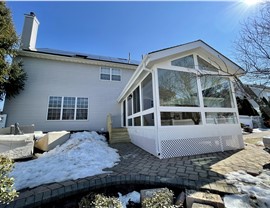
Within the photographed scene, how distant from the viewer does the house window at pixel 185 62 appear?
5.12 meters

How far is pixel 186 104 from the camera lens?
4887 millimetres

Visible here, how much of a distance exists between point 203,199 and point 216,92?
499cm

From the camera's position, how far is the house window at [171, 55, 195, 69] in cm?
512

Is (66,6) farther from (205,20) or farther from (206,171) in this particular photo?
(206,171)

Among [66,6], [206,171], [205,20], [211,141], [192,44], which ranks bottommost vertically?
[206,171]

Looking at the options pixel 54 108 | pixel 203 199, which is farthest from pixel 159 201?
pixel 54 108

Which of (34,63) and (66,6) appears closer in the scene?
(66,6)

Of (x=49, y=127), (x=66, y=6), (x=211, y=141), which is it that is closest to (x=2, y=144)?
(x=49, y=127)

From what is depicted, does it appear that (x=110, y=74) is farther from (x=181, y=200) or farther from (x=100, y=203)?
(x=181, y=200)

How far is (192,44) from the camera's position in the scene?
16.3 ft

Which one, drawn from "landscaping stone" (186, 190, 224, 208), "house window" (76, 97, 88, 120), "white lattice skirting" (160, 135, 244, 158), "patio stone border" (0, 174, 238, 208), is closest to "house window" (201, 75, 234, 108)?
"white lattice skirting" (160, 135, 244, 158)

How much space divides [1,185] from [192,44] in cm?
618

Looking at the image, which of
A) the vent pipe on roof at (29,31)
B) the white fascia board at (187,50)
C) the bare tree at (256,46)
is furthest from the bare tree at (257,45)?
the vent pipe on roof at (29,31)

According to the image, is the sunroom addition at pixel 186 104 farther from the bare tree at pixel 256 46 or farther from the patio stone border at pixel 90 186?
the patio stone border at pixel 90 186
